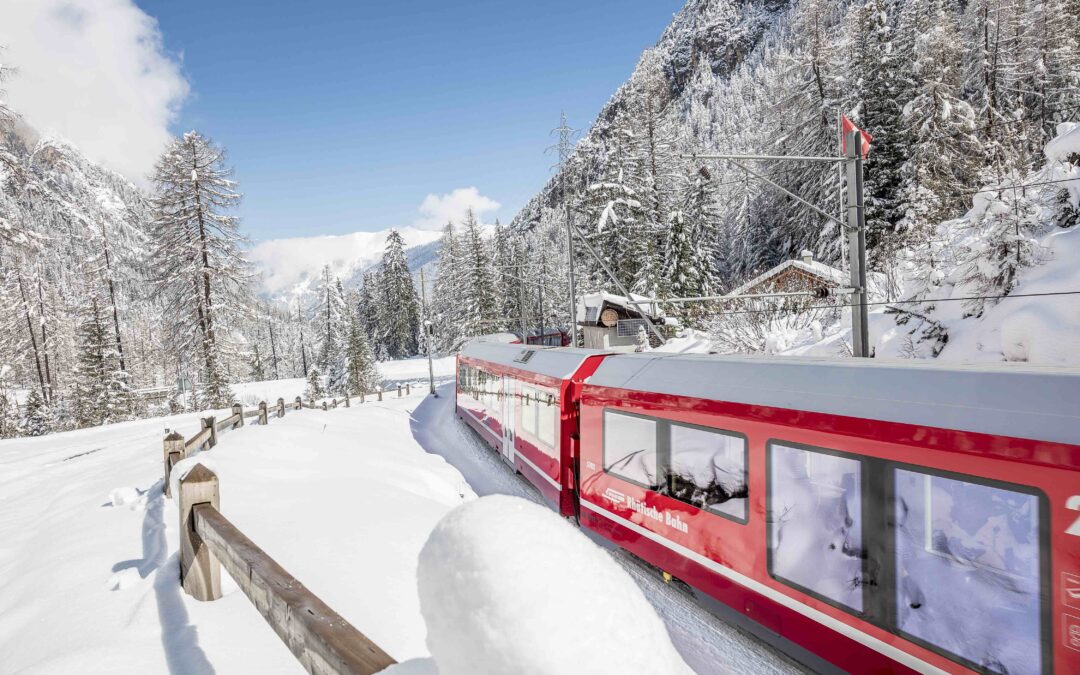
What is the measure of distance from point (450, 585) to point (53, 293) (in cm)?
4798

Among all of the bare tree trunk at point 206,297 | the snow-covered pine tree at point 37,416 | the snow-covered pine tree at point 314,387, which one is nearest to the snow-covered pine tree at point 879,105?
the bare tree trunk at point 206,297

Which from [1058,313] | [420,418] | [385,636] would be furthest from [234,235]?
[1058,313]

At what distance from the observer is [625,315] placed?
3091cm

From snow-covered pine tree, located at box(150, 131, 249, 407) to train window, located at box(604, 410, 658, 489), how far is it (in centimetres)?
2224

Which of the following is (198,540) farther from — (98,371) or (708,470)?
(98,371)

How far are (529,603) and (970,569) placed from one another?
3.94m

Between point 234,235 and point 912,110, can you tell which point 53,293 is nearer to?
point 234,235

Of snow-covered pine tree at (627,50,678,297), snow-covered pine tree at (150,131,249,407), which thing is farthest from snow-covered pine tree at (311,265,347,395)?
snow-covered pine tree at (627,50,678,297)

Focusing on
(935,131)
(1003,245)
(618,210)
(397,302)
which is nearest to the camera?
(1003,245)

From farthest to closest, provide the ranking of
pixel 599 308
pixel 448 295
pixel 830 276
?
pixel 448 295, pixel 599 308, pixel 830 276

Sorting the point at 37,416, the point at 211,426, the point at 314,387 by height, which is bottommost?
the point at 314,387

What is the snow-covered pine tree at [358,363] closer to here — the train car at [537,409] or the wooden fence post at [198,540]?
the train car at [537,409]


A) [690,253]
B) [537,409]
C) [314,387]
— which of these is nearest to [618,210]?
[690,253]

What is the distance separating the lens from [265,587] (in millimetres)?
2236
